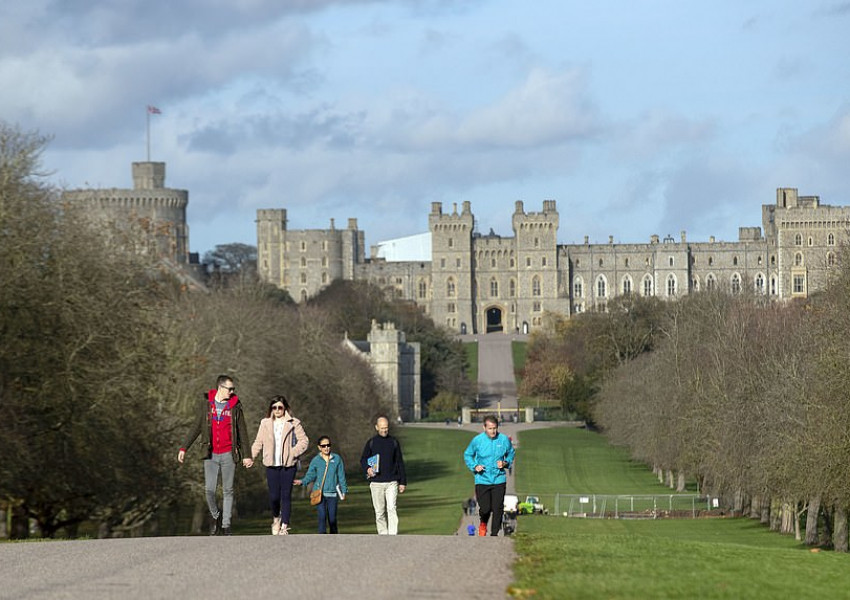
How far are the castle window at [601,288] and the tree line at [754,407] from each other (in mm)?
74857

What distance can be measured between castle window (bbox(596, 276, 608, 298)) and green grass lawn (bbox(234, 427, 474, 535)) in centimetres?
6277

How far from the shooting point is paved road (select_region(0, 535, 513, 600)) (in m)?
10.4

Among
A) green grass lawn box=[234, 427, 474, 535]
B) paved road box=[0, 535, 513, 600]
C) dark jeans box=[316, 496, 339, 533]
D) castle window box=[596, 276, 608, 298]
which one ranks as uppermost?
castle window box=[596, 276, 608, 298]

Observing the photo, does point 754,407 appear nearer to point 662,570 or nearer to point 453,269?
point 662,570

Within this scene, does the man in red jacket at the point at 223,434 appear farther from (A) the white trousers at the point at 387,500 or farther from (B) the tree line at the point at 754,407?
(B) the tree line at the point at 754,407

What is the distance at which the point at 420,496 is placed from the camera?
2060 inches

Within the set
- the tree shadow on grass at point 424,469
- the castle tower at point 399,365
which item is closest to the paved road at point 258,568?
the tree shadow on grass at point 424,469

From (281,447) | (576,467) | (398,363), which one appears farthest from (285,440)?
(398,363)

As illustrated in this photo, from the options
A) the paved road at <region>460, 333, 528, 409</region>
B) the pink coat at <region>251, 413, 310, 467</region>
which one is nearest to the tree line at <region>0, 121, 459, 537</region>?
the pink coat at <region>251, 413, 310, 467</region>

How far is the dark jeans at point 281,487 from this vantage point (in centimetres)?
1545

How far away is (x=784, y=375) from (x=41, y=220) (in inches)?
622

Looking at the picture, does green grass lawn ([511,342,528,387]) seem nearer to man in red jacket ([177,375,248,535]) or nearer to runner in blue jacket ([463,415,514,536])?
runner in blue jacket ([463,415,514,536])

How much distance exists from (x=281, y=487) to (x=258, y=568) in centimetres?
406

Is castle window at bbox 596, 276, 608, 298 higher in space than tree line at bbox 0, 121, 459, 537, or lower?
higher
